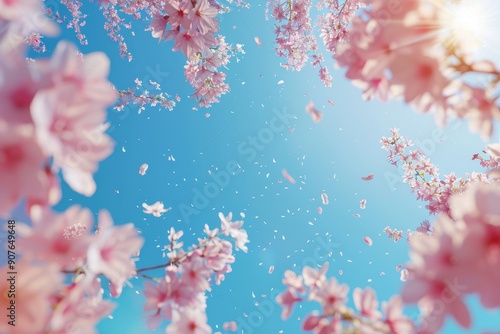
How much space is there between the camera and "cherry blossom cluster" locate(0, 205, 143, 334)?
3.37 ft

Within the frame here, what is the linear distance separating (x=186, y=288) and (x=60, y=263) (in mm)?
963

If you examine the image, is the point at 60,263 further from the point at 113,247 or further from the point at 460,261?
the point at 460,261

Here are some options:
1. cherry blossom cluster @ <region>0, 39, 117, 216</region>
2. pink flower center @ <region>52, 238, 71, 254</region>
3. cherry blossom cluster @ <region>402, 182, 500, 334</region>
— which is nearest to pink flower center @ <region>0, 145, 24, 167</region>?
cherry blossom cluster @ <region>0, 39, 117, 216</region>

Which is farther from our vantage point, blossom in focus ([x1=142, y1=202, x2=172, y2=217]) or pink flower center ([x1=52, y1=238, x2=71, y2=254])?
blossom in focus ([x1=142, y1=202, x2=172, y2=217])

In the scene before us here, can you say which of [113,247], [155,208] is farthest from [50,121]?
[155,208]

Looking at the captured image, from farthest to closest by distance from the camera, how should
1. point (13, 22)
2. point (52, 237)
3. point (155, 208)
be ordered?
point (155, 208)
point (52, 237)
point (13, 22)

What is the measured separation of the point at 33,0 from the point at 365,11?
5.24ft

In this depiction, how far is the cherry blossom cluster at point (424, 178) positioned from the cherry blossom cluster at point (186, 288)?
4.65 metres

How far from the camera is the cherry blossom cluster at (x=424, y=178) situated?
5453mm

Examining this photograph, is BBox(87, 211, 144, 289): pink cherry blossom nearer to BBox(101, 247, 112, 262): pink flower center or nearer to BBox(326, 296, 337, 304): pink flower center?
BBox(101, 247, 112, 262): pink flower center

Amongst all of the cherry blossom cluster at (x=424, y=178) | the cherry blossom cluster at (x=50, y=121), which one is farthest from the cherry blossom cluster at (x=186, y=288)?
the cherry blossom cluster at (x=424, y=178)

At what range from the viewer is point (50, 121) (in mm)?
889

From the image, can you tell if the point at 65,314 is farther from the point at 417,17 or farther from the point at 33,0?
the point at 417,17

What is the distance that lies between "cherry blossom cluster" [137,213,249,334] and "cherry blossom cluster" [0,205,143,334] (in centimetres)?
60
